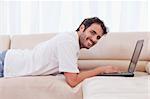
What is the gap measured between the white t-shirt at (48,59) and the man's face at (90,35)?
54 millimetres

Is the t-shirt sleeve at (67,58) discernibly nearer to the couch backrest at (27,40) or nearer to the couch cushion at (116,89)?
the couch cushion at (116,89)

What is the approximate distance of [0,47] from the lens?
2375 mm

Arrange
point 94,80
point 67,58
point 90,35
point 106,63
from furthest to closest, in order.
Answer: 1. point 106,63
2. point 90,35
3. point 67,58
4. point 94,80

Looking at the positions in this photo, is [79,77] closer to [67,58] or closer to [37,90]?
[67,58]

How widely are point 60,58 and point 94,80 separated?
28cm

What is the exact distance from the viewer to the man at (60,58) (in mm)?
1680

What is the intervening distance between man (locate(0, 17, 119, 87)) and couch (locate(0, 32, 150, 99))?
80 mm

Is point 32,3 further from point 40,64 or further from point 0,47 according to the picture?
point 40,64

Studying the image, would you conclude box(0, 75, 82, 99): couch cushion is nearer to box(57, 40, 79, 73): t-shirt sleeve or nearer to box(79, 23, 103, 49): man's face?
box(57, 40, 79, 73): t-shirt sleeve

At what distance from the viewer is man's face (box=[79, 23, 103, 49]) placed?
178 cm

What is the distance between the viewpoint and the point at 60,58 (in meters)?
1.68

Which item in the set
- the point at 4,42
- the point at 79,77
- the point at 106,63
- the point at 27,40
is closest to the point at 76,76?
the point at 79,77

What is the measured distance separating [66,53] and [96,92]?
1.52ft

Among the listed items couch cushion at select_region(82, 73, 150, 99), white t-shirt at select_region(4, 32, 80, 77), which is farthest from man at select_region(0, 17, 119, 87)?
couch cushion at select_region(82, 73, 150, 99)
